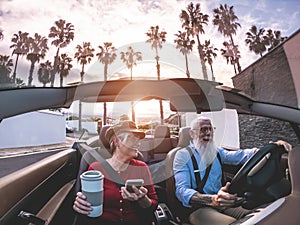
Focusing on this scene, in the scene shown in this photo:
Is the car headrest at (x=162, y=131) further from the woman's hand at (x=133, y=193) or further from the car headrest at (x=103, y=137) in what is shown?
the woman's hand at (x=133, y=193)

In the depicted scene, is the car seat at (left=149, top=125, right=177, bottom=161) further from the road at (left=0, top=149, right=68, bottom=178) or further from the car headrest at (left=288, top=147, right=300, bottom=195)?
the road at (left=0, top=149, right=68, bottom=178)

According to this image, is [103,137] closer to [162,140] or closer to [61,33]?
[162,140]

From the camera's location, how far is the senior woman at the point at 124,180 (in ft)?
7.30

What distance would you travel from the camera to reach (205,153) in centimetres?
269

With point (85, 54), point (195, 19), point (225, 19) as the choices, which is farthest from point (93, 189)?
point (225, 19)

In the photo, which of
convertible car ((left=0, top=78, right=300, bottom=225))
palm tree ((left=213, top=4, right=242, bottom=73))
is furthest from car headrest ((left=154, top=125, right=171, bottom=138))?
palm tree ((left=213, top=4, right=242, bottom=73))

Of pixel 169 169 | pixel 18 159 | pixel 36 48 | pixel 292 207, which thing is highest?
pixel 36 48

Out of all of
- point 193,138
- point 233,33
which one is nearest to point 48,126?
point 233,33

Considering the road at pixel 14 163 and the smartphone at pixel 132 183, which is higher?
the smartphone at pixel 132 183

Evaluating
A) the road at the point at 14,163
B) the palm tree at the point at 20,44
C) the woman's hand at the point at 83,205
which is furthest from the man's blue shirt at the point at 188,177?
the palm tree at the point at 20,44

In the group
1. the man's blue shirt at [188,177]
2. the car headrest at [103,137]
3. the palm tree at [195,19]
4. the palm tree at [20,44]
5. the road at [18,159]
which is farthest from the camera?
the palm tree at [20,44]

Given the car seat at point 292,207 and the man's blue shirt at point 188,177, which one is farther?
the man's blue shirt at point 188,177

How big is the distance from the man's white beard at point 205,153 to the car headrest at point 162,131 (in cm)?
260

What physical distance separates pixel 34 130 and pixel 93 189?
18.9 m
